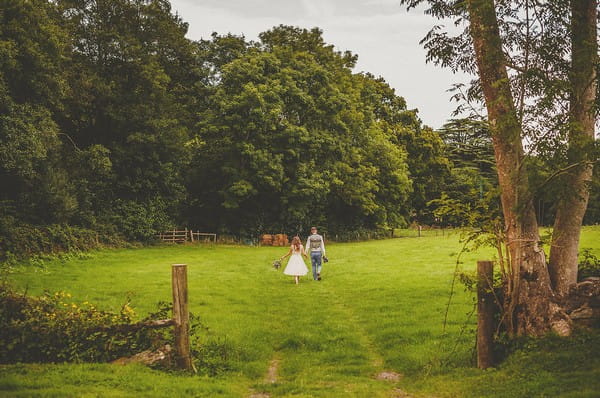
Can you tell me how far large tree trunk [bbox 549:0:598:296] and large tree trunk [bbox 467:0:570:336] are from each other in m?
0.48

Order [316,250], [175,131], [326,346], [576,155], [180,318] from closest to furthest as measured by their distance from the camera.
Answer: [576,155]
[180,318]
[326,346]
[316,250]
[175,131]

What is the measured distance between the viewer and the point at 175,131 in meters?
39.8

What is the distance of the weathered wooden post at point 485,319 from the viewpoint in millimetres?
8031

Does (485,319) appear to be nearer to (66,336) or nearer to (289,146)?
(66,336)

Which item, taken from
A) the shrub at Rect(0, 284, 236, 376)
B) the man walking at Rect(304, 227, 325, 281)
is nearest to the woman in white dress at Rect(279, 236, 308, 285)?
the man walking at Rect(304, 227, 325, 281)

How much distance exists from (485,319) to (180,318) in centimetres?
512

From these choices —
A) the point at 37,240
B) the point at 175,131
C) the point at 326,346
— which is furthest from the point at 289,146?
the point at 326,346

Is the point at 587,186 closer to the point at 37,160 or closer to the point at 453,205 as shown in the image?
the point at 453,205

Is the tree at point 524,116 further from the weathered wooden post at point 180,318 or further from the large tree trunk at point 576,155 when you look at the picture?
the weathered wooden post at point 180,318

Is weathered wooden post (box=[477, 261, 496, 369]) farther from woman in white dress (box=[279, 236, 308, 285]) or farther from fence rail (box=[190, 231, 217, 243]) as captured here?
fence rail (box=[190, 231, 217, 243])

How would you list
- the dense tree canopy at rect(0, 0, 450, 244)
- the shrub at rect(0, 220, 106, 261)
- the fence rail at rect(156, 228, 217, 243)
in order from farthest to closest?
the fence rail at rect(156, 228, 217, 243) < the dense tree canopy at rect(0, 0, 450, 244) < the shrub at rect(0, 220, 106, 261)

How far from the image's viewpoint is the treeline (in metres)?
27.6

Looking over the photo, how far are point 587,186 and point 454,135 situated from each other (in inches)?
2516

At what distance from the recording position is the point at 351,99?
48.6 m
